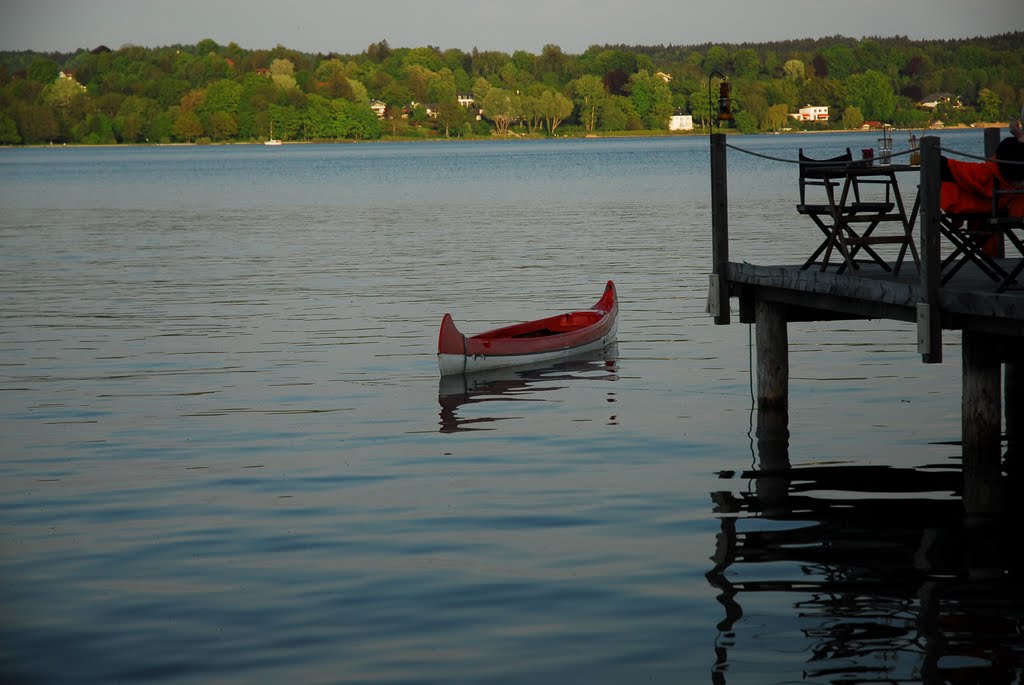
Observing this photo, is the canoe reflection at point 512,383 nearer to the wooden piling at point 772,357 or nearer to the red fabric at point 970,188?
the wooden piling at point 772,357

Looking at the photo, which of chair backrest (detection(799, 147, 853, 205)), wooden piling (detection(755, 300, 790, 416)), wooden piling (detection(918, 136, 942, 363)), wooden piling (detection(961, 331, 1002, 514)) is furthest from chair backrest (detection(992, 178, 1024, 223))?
wooden piling (detection(755, 300, 790, 416))

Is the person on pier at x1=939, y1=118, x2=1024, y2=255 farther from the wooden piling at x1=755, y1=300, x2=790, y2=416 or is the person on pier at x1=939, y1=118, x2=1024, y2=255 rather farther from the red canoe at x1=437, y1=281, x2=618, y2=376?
the red canoe at x1=437, y1=281, x2=618, y2=376

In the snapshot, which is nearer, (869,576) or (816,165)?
(869,576)

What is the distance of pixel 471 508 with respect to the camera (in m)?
13.1

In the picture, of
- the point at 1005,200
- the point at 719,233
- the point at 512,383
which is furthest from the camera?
the point at 512,383

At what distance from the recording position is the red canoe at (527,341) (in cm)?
2067

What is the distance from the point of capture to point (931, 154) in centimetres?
1201

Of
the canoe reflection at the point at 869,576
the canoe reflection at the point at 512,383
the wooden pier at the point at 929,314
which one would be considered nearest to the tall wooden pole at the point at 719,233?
the wooden pier at the point at 929,314

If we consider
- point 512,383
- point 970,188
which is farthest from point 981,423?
point 512,383

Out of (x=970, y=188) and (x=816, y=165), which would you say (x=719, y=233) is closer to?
(x=816, y=165)

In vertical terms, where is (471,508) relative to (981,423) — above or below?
below

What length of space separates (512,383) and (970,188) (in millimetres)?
9212

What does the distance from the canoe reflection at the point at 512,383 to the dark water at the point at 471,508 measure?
0.30 ft

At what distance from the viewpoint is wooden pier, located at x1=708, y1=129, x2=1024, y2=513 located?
39.5 ft
